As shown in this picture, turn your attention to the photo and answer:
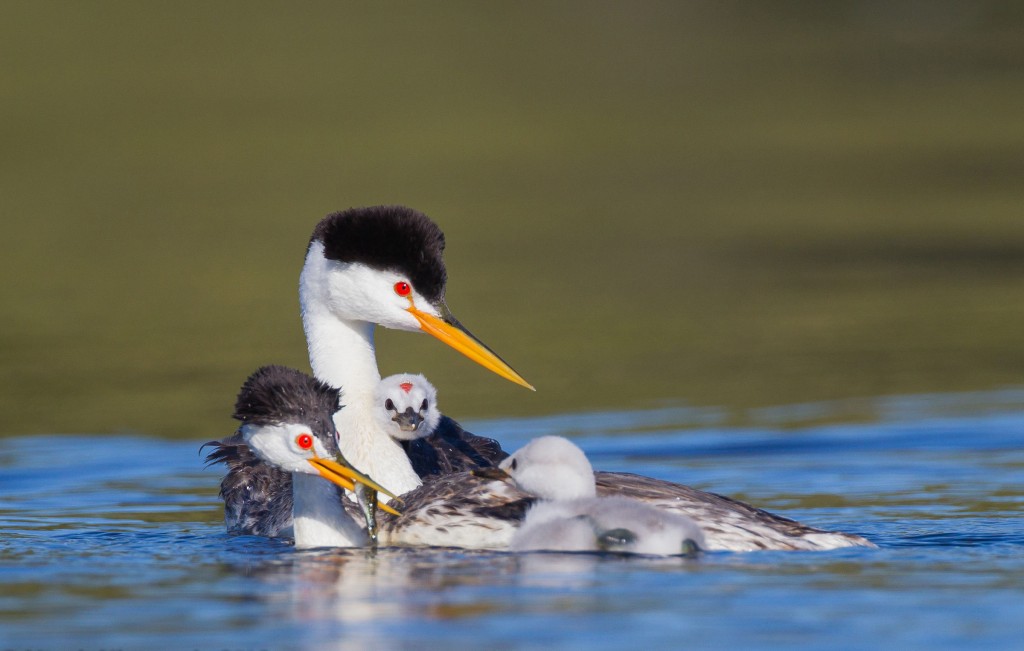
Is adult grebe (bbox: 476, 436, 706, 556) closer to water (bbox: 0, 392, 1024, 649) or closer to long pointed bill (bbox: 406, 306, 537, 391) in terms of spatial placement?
water (bbox: 0, 392, 1024, 649)

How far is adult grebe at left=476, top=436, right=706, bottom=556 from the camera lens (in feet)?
31.3

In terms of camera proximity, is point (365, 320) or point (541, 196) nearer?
point (365, 320)

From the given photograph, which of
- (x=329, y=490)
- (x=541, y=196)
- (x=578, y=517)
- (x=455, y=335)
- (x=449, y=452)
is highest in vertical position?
(x=541, y=196)

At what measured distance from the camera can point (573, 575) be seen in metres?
9.12

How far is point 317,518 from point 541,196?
17.3 metres

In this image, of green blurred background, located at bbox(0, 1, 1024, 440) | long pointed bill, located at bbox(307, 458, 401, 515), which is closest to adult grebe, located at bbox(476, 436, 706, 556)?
long pointed bill, located at bbox(307, 458, 401, 515)

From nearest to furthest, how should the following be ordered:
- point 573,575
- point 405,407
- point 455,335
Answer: point 573,575, point 405,407, point 455,335

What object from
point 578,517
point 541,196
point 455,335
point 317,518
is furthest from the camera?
point 541,196

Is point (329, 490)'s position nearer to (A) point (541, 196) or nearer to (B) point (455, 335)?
(B) point (455, 335)

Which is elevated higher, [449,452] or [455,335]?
[455,335]

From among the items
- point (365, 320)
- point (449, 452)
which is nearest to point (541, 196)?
point (449, 452)

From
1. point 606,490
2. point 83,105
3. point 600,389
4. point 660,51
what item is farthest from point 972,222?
point 660,51

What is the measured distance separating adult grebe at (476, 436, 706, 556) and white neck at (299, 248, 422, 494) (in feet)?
4.19

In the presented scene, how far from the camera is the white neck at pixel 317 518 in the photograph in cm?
1045
